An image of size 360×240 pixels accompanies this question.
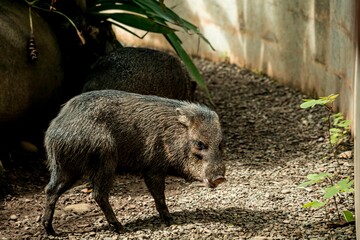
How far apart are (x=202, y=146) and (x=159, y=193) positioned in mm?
375

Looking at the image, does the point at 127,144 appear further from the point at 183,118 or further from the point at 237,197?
the point at 237,197

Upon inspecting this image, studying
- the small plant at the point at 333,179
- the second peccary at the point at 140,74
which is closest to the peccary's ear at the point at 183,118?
the small plant at the point at 333,179

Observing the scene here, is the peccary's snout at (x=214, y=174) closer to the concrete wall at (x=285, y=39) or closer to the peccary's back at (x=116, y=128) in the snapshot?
the peccary's back at (x=116, y=128)

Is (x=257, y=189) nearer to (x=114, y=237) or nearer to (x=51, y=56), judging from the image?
(x=114, y=237)

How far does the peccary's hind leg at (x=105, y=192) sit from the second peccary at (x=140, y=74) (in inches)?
59.7

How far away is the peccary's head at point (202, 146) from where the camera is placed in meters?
4.82

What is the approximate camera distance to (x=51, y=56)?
6.23 metres

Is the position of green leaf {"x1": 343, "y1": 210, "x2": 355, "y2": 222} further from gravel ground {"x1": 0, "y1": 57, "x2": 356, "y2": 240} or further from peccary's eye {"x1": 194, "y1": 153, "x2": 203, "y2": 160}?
peccary's eye {"x1": 194, "y1": 153, "x2": 203, "y2": 160}

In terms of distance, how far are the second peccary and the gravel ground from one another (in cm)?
55

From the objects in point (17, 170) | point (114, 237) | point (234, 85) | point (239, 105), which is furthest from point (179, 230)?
point (234, 85)

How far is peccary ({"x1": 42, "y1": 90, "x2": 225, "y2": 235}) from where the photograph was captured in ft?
15.5

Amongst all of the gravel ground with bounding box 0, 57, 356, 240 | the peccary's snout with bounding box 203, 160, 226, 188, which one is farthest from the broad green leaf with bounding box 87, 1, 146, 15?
the peccary's snout with bounding box 203, 160, 226, 188

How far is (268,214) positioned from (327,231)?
0.44 meters

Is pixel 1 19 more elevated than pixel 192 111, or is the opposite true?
pixel 1 19
